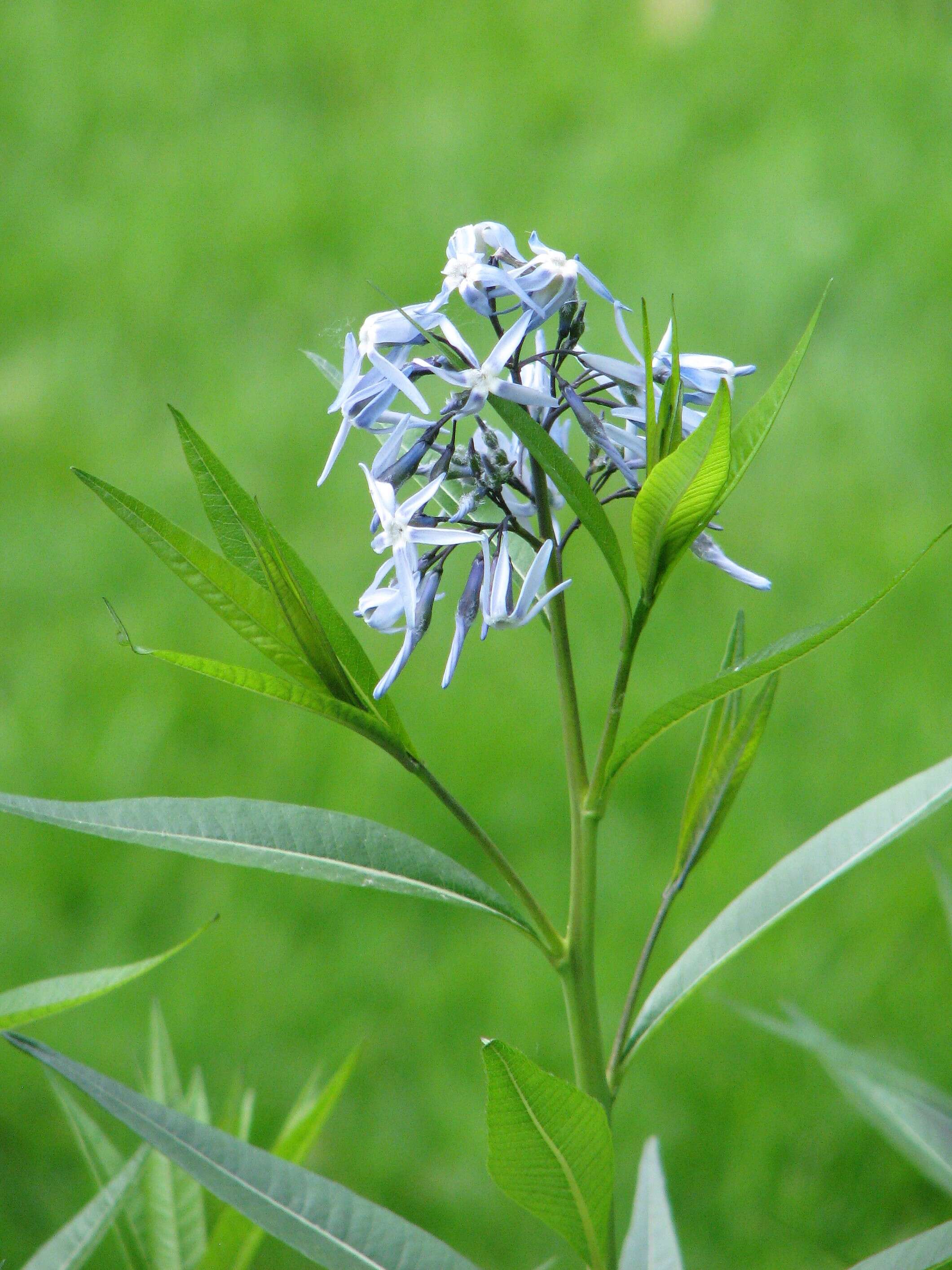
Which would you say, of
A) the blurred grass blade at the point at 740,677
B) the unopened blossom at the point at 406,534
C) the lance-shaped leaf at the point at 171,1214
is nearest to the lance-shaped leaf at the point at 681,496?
the blurred grass blade at the point at 740,677

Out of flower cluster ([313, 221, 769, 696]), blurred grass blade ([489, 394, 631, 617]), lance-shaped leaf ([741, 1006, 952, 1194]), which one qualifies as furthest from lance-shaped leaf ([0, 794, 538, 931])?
lance-shaped leaf ([741, 1006, 952, 1194])

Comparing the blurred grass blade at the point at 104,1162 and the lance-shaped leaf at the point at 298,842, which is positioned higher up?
the lance-shaped leaf at the point at 298,842

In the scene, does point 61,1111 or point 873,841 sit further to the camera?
point 61,1111

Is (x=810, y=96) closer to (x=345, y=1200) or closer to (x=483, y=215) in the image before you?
(x=483, y=215)

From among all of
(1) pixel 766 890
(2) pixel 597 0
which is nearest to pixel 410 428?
(1) pixel 766 890

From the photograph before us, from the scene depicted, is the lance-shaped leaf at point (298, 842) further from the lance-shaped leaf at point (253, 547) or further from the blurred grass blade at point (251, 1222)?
the blurred grass blade at point (251, 1222)

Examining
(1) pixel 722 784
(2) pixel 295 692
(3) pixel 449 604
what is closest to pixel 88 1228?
(2) pixel 295 692

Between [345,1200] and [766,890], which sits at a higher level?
[766,890]
